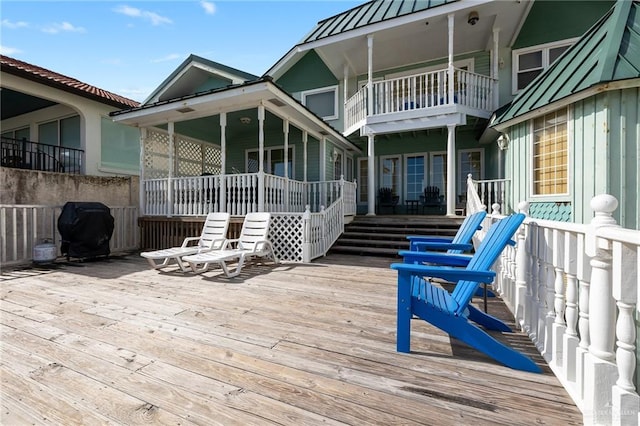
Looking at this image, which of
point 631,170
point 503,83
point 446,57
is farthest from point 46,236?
point 503,83

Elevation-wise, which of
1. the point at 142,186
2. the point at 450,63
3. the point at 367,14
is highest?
the point at 367,14

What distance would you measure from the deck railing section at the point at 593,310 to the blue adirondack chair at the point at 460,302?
0.82 feet

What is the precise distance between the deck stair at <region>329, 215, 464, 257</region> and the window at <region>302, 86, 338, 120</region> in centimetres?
553

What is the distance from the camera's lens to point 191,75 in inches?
405

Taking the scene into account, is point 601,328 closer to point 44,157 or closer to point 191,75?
point 191,75

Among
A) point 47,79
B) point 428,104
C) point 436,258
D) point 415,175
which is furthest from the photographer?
point 415,175

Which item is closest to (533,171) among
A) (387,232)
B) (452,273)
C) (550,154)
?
(550,154)

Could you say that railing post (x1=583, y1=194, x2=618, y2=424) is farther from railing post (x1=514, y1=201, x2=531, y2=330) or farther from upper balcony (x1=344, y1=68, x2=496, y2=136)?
upper balcony (x1=344, y1=68, x2=496, y2=136)

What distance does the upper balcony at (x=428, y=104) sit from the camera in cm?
843

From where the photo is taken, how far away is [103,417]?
1.57 metres

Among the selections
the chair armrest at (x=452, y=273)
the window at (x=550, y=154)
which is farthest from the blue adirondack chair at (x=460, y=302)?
the window at (x=550, y=154)

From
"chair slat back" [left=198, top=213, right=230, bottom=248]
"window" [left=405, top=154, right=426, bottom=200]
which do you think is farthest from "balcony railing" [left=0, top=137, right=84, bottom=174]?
"window" [left=405, top=154, right=426, bottom=200]

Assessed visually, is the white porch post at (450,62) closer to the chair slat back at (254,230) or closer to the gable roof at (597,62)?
the gable roof at (597,62)

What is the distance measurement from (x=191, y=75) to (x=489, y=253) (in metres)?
11.4
